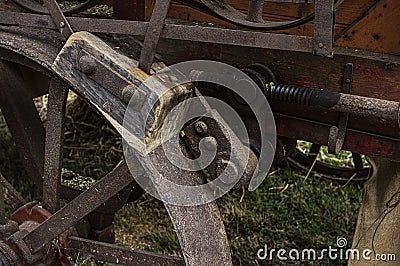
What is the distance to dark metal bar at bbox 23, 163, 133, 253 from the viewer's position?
1.85 meters

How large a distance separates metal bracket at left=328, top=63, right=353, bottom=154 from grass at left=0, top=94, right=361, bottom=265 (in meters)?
1.18

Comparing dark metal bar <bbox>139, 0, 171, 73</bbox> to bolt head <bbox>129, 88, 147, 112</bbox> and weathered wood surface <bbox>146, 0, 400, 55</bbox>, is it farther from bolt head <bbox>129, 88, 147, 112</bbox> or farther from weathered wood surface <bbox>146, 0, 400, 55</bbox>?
weathered wood surface <bbox>146, 0, 400, 55</bbox>

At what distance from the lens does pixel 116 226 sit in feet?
10.3

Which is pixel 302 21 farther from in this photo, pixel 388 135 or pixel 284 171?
pixel 284 171

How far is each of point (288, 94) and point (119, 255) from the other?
2.46 ft

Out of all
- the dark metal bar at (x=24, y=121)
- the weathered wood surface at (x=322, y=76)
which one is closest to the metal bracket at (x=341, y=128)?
the weathered wood surface at (x=322, y=76)

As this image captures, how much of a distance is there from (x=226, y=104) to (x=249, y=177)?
27 cm

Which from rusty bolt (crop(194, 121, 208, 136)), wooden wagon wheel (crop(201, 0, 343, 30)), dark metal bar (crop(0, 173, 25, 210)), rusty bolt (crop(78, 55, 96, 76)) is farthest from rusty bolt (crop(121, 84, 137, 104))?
dark metal bar (crop(0, 173, 25, 210))

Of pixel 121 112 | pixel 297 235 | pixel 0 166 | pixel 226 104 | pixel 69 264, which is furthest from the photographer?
pixel 0 166

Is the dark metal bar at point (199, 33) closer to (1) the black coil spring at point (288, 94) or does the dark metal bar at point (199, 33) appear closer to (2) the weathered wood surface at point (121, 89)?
(2) the weathered wood surface at point (121, 89)

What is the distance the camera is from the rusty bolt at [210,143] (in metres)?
1.76

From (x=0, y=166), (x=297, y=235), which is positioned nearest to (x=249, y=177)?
(x=297, y=235)

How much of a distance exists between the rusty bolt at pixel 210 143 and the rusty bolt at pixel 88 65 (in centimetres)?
37

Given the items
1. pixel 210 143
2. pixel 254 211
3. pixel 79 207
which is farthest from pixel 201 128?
pixel 254 211
